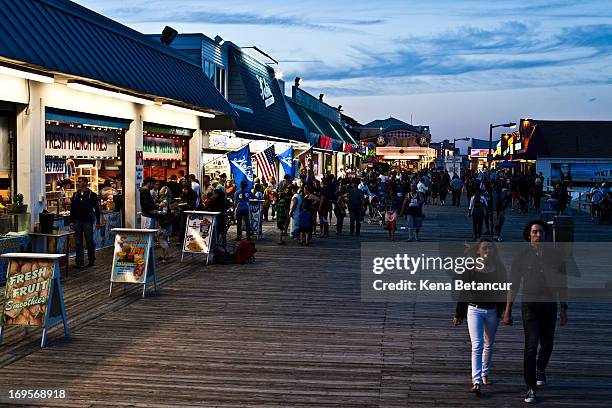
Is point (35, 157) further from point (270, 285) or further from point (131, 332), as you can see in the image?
point (131, 332)

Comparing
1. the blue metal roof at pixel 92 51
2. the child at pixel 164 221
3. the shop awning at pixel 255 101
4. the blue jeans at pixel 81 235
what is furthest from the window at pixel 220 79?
the blue jeans at pixel 81 235

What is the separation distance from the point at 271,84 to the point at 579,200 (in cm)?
1827

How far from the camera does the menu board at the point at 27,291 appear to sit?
930cm

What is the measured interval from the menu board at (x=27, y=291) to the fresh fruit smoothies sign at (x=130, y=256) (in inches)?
125

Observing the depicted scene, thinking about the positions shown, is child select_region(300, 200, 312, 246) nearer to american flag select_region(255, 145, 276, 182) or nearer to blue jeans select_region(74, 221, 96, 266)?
american flag select_region(255, 145, 276, 182)

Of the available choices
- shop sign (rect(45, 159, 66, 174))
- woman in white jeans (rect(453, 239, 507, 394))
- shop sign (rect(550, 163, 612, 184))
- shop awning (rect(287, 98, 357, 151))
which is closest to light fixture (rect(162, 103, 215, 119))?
shop sign (rect(45, 159, 66, 174))

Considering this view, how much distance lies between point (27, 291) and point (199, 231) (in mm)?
7524

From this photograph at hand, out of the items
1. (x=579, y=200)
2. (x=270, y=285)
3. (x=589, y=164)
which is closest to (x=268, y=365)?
(x=270, y=285)

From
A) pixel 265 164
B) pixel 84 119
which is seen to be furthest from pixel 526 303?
pixel 265 164

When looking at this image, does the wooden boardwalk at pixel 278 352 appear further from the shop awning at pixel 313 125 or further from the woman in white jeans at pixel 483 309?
the shop awning at pixel 313 125

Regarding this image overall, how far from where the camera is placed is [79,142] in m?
18.3

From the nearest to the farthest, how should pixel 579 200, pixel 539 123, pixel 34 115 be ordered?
pixel 34 115, pixel 579 200, pixel 539 123

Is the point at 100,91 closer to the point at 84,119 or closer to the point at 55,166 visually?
the point at 84,119

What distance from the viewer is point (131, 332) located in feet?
33.4
